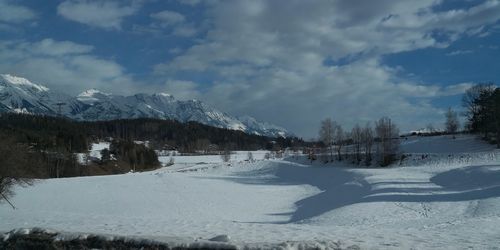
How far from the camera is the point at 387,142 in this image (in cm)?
9194

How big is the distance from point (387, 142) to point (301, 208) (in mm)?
51919

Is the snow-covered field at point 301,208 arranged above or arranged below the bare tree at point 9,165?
below

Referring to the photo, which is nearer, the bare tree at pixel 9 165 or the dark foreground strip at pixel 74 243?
the dark foreground strip at pixel 74 243

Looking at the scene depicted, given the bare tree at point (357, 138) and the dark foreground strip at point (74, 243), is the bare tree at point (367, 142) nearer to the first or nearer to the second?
the bare tree at point (357, 138)

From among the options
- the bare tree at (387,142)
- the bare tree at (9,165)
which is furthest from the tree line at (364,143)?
the bare tree at (9,165)

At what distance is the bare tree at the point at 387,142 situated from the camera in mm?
87731

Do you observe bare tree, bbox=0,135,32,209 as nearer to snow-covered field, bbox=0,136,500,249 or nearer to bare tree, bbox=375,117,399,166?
snow-covered field, bbox=0,136,500,249

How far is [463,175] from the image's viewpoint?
48.7m

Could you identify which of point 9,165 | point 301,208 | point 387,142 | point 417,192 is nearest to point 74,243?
point 9,165

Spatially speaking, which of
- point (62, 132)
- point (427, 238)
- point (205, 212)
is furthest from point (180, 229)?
point (62, 132)

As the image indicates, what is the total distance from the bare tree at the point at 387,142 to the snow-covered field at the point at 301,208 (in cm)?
502

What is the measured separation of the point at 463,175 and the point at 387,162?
38070 millimetres

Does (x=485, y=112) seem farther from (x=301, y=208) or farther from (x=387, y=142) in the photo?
(x=301, y=208)

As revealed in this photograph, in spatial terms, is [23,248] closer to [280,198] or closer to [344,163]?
[280,198]
